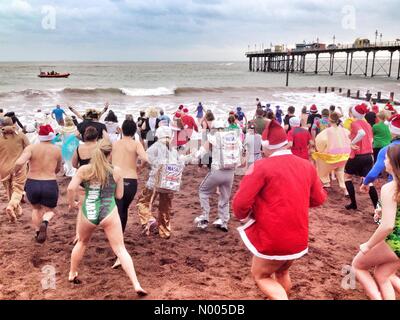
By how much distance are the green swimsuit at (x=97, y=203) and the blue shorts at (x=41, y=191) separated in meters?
1.57

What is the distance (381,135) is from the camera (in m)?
7.36

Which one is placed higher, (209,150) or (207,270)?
(209,150)

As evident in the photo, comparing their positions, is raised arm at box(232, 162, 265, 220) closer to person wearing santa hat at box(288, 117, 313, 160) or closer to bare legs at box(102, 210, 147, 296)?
bare legs at box(102, 210, 147, 296)

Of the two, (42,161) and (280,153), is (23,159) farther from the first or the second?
(280,153)

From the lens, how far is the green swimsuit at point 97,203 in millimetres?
3830

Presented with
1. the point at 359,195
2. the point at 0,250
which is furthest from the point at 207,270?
the point at 359,195

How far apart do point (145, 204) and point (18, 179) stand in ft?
7.23

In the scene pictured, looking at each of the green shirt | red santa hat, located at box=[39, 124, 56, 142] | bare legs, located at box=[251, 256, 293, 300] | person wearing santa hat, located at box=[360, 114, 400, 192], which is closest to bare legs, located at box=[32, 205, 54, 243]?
red santa hat, located at box=[39, 124, 56, 142]

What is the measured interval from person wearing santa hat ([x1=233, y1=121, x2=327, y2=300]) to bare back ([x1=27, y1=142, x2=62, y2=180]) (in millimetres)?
3205

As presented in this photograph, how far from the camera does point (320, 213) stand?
261 inches

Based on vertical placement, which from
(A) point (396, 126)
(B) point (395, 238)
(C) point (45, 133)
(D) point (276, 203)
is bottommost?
(B) point (395, 238)

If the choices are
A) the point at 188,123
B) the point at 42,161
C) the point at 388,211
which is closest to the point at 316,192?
the point at 388,211

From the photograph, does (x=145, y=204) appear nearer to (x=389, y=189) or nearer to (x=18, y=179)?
(x=18, y=179)

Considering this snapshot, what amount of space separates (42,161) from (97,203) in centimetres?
173
